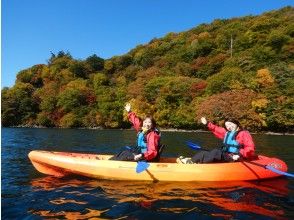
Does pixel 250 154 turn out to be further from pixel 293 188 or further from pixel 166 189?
pixel 166 189

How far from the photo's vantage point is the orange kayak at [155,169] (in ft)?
29.5

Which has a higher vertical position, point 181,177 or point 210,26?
point 210,26

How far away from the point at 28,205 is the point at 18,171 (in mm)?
4094

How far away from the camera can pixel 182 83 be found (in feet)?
162

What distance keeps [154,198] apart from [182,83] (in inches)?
1676

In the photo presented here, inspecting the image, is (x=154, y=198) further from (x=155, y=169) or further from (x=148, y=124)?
(x=148, y=124)

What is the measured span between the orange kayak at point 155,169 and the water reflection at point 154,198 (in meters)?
0.20

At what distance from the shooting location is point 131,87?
54.6 metres

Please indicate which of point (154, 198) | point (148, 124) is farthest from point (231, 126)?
point (154, 198)

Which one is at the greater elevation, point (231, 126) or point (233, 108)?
point (233, 108)

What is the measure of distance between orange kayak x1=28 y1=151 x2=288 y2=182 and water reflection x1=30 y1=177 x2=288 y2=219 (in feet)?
0.67

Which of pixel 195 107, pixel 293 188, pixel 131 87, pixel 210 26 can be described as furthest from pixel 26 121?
pixel 293 188

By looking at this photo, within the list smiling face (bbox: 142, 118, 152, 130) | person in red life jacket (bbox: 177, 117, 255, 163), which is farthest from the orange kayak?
smiling face (bbox: 142, 118, 152, 130)

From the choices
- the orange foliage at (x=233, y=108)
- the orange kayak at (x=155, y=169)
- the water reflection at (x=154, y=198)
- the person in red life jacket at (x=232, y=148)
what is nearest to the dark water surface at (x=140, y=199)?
the water reflection at (x=154, y=198)
